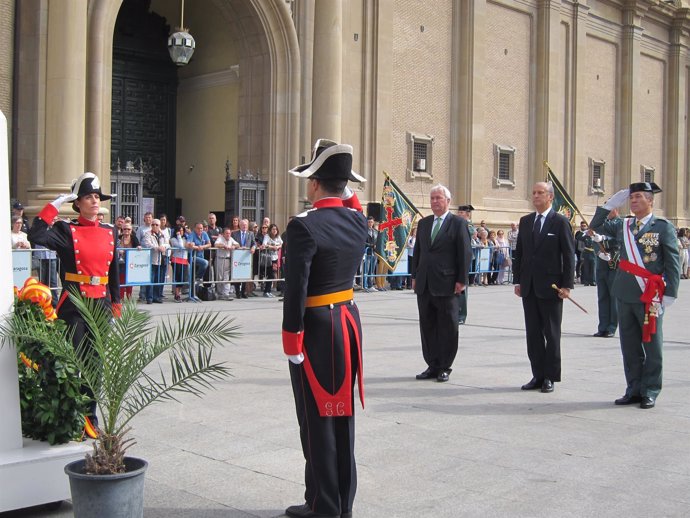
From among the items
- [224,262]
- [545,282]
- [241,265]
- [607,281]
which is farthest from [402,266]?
[545,282]

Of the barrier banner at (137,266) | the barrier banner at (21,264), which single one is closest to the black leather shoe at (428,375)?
the barrier banner at (21,264)

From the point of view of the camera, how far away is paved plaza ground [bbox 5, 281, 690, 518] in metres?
4.98

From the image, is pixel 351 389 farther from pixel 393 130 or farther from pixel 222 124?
pixel 393 130

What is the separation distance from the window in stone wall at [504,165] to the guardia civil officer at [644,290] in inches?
854

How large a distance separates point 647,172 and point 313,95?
21.5 metres

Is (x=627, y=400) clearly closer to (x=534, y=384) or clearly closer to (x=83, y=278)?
(x=534, y=384)

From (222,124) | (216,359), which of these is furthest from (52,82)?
(216,359)

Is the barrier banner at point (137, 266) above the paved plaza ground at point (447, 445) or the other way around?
above

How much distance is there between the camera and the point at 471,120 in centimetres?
2797

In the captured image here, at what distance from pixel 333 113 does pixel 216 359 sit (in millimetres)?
13213

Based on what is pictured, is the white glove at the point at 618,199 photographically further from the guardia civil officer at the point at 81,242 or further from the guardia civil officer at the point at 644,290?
the guardia civil officer at the point at 81,242

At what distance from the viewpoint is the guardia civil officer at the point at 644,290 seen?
25.4 ft

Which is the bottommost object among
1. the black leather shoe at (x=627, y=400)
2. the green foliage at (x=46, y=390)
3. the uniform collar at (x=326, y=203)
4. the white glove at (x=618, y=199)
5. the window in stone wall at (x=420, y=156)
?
the black leather shoe at (x=627, y=400)

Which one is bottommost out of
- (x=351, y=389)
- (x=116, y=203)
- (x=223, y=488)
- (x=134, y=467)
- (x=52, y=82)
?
(x=223, y=488)
